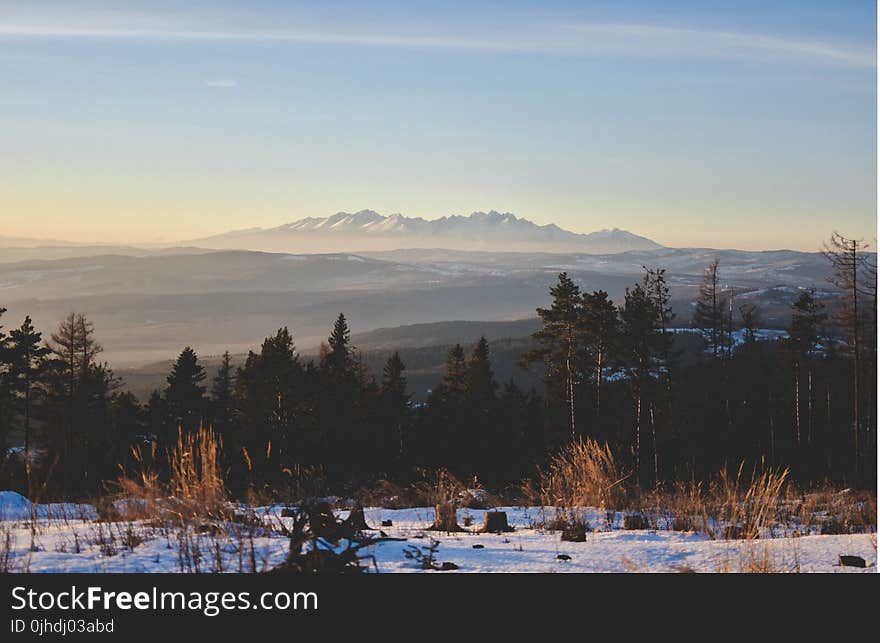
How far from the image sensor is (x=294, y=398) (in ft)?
129

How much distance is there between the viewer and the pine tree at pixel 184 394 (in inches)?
1596

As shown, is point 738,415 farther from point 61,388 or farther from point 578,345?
point 61,388

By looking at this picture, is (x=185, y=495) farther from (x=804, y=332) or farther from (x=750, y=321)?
(x=750, y=321)

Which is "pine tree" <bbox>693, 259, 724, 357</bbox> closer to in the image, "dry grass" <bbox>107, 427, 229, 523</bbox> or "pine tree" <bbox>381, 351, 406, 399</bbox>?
"pine tree" <bbox>381, 351, 406, 399</bbox>

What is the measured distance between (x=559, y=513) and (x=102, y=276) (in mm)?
119850

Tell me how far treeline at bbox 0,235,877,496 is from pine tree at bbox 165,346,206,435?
85 millimetres

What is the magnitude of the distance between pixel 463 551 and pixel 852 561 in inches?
90.4

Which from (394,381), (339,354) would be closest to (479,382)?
(394,381)

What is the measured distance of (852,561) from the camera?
3957 millimetres

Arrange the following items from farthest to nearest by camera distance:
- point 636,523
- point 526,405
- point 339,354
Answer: point 339,354
point 526,405
point 636,523

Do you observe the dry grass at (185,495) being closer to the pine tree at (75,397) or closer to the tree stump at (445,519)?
the tree stump at (445,519)

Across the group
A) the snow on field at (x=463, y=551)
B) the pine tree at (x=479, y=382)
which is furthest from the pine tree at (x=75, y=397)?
the snow on field at (x=463, y=551)

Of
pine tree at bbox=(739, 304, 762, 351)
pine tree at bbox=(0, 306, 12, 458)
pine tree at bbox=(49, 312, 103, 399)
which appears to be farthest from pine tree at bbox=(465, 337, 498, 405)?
pine tree at bbox=(0, 306, 12, 458)
